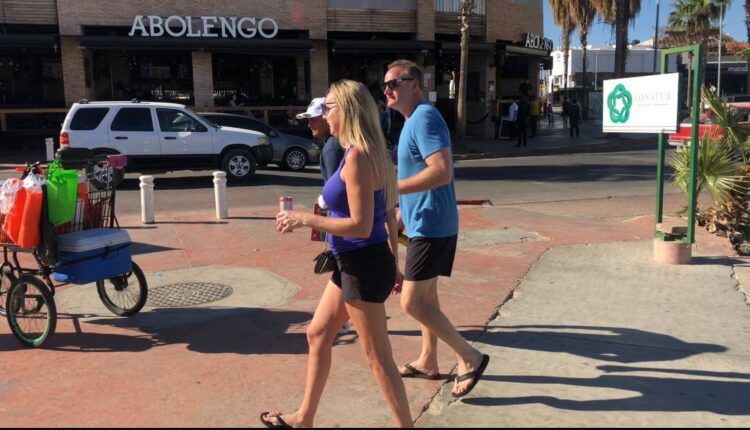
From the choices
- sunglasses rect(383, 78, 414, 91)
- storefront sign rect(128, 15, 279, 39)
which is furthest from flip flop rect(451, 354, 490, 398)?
storefront sign rect(128, 15, 279, 39)

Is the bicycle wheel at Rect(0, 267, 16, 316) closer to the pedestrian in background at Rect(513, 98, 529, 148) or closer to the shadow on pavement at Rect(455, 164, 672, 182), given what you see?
the shadow on pavement at Rect(455, 164, 672, 182)

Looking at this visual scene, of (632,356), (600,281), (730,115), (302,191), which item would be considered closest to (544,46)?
(302,191)

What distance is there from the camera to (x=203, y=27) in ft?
79.9

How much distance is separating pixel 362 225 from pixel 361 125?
1.63ft

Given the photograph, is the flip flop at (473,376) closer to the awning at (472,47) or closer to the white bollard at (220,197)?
the white bollard at (220,197)

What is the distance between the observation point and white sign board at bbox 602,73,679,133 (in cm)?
721

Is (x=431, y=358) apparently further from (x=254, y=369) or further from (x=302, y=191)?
(x=302, y=191)

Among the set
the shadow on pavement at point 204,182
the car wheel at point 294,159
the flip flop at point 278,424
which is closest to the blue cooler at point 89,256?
the flip flop at point 278,424

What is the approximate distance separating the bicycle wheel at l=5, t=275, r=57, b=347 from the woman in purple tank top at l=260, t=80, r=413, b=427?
261 cm

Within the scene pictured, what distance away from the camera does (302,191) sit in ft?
46.3

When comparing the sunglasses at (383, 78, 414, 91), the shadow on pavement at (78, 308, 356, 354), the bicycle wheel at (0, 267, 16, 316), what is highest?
the sunglasses at (383, 78, 414, 91)

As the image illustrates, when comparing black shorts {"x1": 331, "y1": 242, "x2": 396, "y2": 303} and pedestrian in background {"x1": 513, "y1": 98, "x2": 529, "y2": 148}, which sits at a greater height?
pedestrian in background {"x1": 513, "y1": 98, "x2": 529, "y2": 148}

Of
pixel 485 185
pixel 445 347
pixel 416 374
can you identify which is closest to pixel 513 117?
pixel 485 185

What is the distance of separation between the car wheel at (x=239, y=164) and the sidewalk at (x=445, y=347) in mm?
7467
